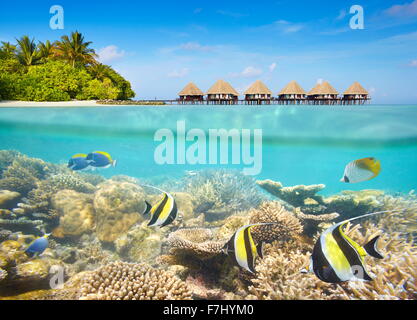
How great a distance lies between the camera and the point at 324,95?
574 inches

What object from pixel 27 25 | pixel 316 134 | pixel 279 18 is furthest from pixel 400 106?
pixel 27 25

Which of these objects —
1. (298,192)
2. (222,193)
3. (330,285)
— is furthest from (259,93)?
(330,285)

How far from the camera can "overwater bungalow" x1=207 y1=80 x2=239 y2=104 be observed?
16.0m

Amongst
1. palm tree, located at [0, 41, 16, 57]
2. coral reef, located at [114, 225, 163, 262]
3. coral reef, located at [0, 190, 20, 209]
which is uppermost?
palm tree, located at [0, 41, 16, 57]

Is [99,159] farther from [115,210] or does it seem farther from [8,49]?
[8,49]

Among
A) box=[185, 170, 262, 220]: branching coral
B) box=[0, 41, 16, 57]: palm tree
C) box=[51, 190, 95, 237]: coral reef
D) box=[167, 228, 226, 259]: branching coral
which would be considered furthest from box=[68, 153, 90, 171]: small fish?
box=[0, 41, 16, 57]: palm tree

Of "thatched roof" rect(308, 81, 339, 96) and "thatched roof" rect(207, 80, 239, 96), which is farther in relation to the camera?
"thatched roof" rect(207, 80, 239, 96)

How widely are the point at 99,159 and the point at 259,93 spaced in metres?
13.6

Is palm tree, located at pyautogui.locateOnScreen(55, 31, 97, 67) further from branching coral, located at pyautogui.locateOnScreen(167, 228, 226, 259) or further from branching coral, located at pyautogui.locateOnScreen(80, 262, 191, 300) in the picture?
branching coral, located at pyautogui.locateOnScreen(80, 262, 191, 300)

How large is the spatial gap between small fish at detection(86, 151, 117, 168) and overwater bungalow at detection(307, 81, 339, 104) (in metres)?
12.8

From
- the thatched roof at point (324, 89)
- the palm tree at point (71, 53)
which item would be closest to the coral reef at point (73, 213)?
the thatched roof at point (324, 89)

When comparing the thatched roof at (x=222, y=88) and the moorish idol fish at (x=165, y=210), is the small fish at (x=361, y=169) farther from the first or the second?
the thatched roof at (x=222, y=88)

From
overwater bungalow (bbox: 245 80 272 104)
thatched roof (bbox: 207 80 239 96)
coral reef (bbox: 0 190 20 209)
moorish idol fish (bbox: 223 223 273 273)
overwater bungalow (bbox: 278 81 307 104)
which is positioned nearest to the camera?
moorish idol fish (bbox: 223 223 273 273)

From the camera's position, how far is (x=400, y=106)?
31.9ft
